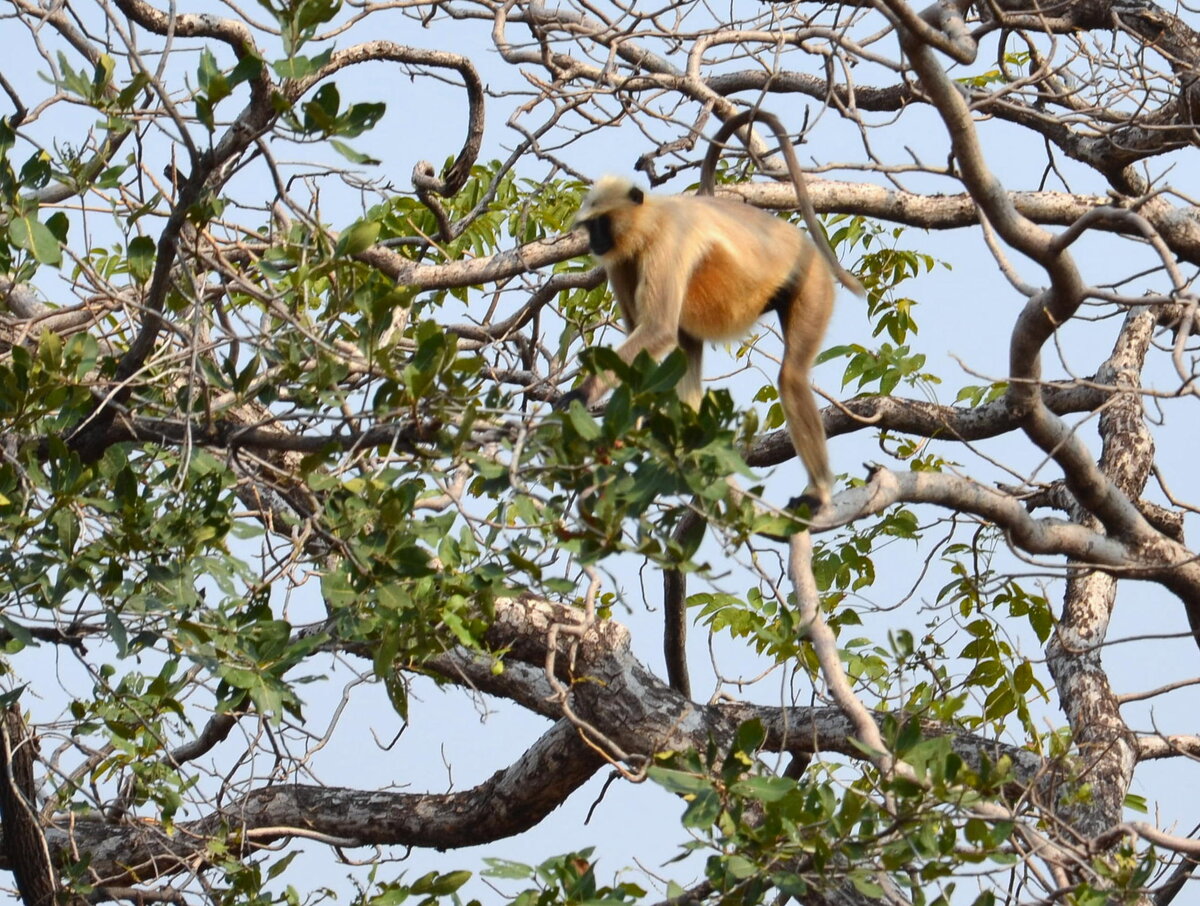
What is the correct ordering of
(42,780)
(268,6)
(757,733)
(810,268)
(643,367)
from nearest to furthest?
(643,367), (268,6), (757,733), (42,780), (810,268)

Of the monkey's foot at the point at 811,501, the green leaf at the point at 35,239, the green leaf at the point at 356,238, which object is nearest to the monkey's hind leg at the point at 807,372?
the monkey's foot at the point at 811,501

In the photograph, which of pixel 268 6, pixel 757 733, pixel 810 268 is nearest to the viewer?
pixel 268 6

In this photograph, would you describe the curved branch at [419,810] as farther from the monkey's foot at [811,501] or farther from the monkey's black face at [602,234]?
the monkey's black face at [602,234]

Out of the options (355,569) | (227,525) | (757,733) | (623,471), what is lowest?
(757,733)

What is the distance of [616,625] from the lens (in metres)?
4.76

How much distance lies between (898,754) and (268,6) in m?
1.88

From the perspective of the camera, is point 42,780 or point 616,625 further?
point 616,625

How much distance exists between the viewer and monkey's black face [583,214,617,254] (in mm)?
4551

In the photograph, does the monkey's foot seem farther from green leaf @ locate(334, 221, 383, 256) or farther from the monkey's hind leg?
green leaf @ locate(334, 221, 383, 256)

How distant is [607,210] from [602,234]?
83 millimetres

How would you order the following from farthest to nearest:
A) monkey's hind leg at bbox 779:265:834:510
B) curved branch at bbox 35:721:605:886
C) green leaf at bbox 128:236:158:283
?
curved branch at bbox 35:721:605:886, monkey's hind leg at bbox 779:265:834:510, green leaf at bbox 128:236:158:283

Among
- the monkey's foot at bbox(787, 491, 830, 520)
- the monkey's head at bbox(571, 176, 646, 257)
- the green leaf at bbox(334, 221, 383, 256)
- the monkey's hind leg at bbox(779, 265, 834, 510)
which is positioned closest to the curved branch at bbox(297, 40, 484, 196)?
the monkey's head at bbox(571, 176, 646, 257)

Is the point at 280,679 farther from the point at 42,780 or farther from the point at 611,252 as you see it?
the point at 611,252

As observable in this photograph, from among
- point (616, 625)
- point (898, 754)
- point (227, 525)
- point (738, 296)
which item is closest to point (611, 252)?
point (738, 296)
